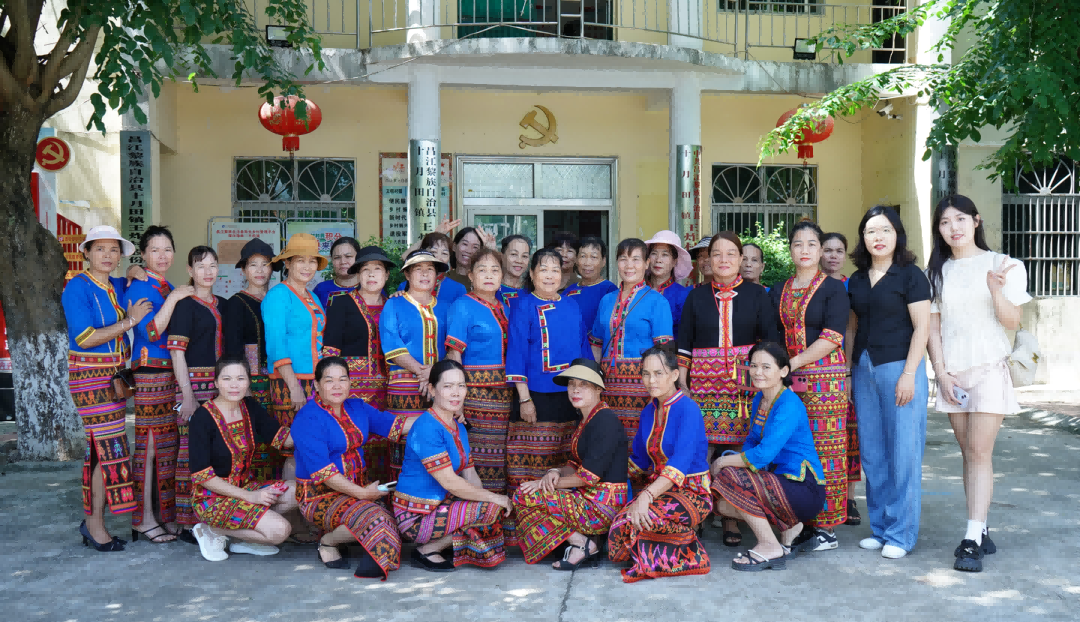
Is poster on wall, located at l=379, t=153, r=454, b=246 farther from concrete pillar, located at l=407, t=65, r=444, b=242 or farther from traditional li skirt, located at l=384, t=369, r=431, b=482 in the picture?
traditional li skirt, located at l=384, t=369, r=431, b=482

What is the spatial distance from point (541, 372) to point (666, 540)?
3.82 feet

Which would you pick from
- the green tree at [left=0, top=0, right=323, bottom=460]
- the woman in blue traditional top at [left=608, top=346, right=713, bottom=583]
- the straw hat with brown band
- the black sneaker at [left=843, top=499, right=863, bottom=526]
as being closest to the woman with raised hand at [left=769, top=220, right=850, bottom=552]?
the black sneaker at [left=843, top=499, right=863, bottom=526]

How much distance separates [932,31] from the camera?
1005cm

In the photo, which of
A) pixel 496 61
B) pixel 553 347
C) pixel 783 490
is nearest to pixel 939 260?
pixel 783 490

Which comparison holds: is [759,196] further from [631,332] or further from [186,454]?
[186,454]

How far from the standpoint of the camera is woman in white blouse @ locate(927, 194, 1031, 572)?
4.25 meters

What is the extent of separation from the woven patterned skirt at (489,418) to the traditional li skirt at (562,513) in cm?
60

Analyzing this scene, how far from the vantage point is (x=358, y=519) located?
4.23 metres

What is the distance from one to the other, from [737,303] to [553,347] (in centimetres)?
99

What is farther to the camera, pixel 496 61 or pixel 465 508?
pixel 496 61

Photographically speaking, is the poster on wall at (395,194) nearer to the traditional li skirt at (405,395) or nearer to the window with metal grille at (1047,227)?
the traditional li skirt at (405,395)

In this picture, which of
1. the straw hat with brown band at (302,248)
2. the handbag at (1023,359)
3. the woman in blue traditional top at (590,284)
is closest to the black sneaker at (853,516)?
the handbag at (1023,359)

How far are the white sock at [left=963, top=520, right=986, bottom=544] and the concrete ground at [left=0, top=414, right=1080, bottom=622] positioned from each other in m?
0.14

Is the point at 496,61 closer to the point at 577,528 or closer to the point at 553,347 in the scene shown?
the point at 553,347
